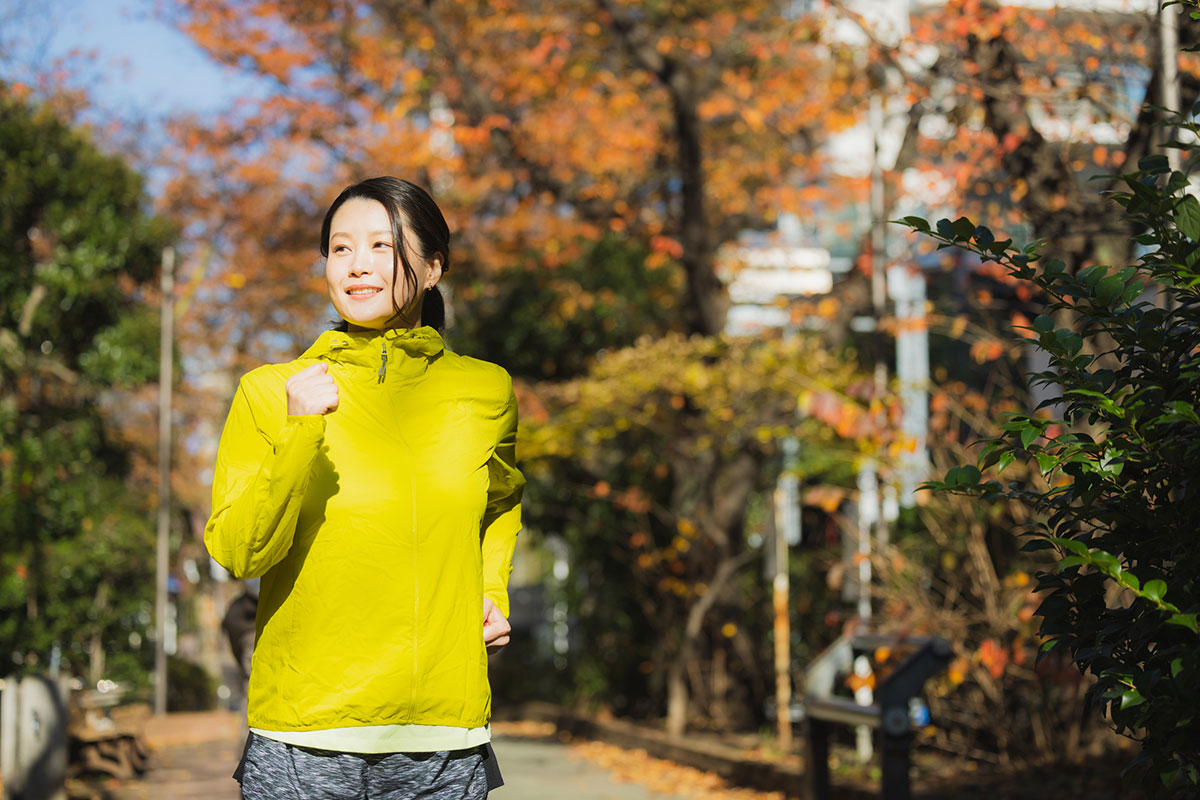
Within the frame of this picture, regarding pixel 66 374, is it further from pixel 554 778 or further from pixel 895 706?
pixel 895 706

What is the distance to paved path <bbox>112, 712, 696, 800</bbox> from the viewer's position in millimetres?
10953

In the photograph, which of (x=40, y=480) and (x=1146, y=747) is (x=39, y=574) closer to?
(x=40, y=480)

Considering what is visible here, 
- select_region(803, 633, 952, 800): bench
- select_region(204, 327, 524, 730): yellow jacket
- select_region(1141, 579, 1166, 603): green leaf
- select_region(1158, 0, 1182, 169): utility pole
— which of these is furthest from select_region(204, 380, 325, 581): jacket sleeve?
select_region(1158, 0, 1182, 169): utility pole

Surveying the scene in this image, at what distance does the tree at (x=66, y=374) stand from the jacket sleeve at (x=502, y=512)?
13860mm

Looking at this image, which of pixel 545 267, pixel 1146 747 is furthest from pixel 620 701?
pixel 1146 747

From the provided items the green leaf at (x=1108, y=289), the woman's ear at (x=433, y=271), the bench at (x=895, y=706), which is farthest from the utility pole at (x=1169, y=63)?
the woman's ear at (x=433, y=271)

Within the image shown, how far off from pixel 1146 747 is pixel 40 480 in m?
15.5

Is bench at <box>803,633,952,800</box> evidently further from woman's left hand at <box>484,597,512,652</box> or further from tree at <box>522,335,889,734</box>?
woman's left hand at <box>484,597,512,652</box>

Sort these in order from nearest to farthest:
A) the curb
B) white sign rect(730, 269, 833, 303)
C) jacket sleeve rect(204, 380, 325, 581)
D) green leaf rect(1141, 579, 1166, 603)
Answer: jacket sleeve rect(204, 380, 325, 581), green leaf rect(1141, 579, 1166, 603), the curb, white sign rect(730, 269, 833, 303)

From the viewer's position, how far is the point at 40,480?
1627cm

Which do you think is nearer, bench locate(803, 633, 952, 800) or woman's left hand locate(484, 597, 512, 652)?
woman's left hand locate(484, 597, 512, 652)

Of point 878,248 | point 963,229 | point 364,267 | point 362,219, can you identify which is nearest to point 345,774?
point 364,267

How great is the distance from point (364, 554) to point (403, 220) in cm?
67

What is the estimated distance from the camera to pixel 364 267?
8.72 ft
